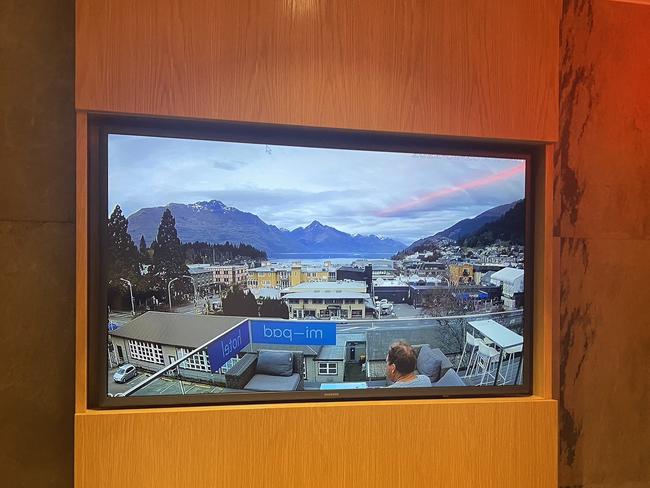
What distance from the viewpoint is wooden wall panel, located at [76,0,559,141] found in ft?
4.60

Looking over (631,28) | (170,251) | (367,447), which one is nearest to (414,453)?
(367,447)

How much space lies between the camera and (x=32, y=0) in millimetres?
1481

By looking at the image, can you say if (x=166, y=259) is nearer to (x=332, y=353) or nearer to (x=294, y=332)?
(x=294, y=332)

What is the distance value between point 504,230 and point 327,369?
0.97 metres

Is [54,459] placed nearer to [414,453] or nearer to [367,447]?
[367,447]

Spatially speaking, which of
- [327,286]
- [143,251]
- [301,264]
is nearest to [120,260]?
[143,251]

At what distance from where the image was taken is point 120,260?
148cm

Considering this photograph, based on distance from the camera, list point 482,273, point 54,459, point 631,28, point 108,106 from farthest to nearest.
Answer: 1. point 631,28
2. point 482,273
3. point 54,459
4. point 108,106

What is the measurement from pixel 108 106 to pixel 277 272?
0.85 m

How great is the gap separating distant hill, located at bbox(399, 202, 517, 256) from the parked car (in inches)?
45.5

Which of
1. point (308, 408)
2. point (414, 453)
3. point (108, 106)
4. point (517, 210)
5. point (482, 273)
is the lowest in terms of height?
point (414, 453)

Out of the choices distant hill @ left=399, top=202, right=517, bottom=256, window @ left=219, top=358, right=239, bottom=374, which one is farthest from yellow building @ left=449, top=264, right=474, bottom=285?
window @ left=219, top=358, right=239, bottom=374

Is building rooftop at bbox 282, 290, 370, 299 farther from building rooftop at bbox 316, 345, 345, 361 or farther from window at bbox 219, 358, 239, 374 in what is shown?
window at bbox 219, 358, 239, 374

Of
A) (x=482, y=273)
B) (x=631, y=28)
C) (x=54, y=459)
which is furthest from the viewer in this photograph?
(x=631, y=28)
